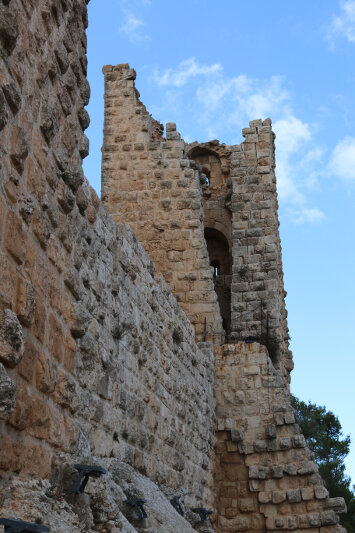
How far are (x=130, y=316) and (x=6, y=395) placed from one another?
3.41 m

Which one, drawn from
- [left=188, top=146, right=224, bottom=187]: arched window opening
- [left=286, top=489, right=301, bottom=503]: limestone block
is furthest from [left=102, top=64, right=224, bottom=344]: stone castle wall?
[left=286, top=489, right=301, bottom=503]: limestone block

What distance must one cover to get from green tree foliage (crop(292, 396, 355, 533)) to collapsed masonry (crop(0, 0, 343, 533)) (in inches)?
330

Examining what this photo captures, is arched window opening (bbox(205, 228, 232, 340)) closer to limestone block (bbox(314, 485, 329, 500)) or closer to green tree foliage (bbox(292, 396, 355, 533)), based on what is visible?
limestone block (bbox(314, 485, 329, 500))

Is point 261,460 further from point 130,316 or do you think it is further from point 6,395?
point 6,395

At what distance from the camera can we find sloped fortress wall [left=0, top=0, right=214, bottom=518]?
122 inches

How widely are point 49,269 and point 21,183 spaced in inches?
23.1

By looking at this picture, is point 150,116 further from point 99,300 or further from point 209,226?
point 99,300

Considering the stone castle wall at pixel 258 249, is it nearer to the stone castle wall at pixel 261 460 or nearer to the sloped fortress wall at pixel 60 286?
the stone castle wall at pixel 261 460

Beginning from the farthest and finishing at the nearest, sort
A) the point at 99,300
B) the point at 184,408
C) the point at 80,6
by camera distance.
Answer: the point at 184,408
the point at 99,300
the point at 80,6

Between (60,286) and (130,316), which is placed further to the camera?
(130,316)

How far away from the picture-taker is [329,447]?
21531 mm

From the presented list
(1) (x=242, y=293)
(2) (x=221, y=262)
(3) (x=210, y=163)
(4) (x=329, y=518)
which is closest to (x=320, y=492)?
(4) (x=329, y=518)

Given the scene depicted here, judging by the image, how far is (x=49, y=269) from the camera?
3693 millimetres

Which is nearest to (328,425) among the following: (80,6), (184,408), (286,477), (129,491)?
(286,477)
